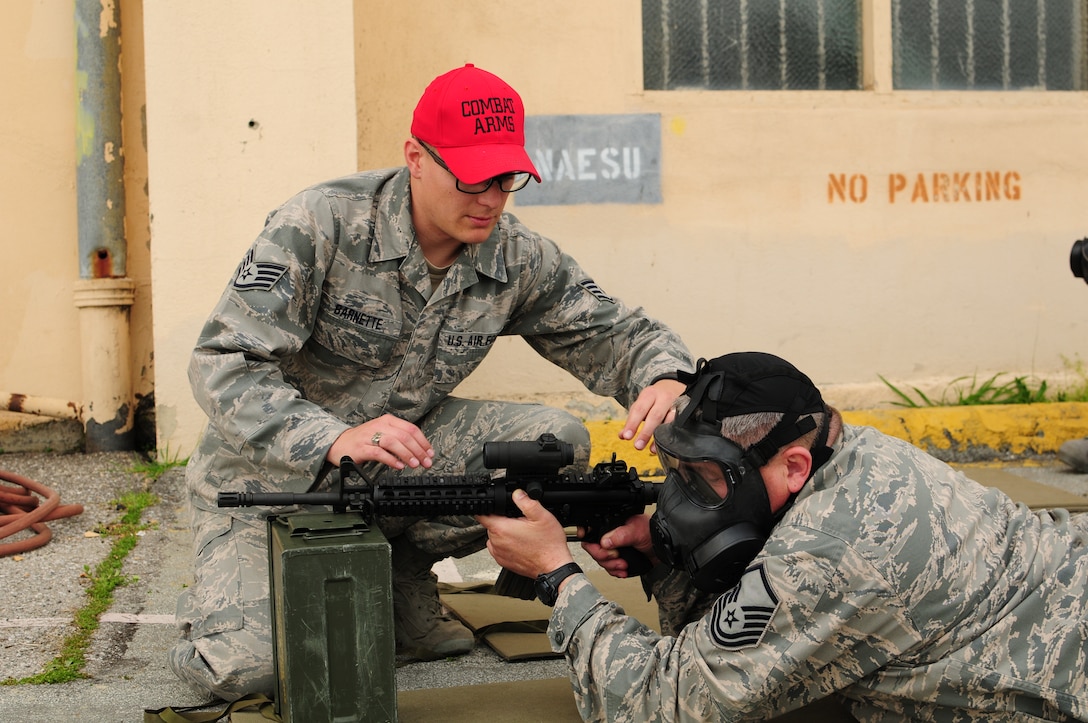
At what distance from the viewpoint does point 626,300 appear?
238 inches

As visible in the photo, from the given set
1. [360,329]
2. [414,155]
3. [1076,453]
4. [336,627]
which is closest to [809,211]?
[1076,453]

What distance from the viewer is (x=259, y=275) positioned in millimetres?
3158

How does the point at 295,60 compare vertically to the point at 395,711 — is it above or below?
above

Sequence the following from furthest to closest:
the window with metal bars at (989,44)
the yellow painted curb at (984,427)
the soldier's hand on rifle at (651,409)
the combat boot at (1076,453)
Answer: the window with metal bars at (989,44) → the yellow painted curb at (984,427) → the combat boot at (1076,453) → the soldier's hand on rifle at (651,409)

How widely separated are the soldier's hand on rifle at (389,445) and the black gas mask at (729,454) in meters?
0.59

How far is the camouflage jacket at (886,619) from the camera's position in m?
2.31

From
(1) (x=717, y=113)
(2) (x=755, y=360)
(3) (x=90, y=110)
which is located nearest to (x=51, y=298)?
(3) (x=90, y=110)

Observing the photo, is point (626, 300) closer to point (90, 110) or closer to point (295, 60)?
point (295, 60)

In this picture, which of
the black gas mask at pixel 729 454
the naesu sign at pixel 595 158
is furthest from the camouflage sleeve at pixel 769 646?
the naesu sign at pixel 595 158

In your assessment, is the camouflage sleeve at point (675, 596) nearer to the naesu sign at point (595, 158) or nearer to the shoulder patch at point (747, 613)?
the shoulder patch at point (747, 613)

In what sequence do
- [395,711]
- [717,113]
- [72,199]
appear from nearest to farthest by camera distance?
1. [395,711]
2. [72,199]
3. [717,113]

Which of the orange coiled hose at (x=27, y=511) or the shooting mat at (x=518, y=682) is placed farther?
the orange coiled hose at (x=27, y=511)

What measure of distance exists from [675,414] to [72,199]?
4.05 metres

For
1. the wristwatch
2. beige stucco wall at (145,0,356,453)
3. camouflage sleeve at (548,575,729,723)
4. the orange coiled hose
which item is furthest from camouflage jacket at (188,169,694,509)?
beige stucco wall at (145,0,356,453)
